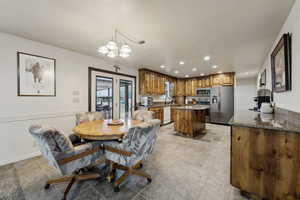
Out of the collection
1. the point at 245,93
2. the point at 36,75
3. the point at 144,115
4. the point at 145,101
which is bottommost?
the point at 144,115

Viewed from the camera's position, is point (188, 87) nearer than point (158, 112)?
No

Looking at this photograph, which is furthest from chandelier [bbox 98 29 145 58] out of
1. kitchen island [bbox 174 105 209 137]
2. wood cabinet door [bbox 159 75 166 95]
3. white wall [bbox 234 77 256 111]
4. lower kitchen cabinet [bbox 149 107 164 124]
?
white wall [bbox 234 77 256 111]

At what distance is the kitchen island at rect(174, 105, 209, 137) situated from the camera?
12.2ft

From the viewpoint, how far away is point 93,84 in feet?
11.5

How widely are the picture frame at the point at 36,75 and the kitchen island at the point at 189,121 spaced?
3511 millimetres

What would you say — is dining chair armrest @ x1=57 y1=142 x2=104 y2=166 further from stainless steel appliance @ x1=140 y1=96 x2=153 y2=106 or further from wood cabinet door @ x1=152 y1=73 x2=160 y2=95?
wood cabinet door @ x1=152 y1=73 x2=160 y2=95

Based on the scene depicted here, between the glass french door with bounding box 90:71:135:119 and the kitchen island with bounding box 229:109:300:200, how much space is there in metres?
3.36

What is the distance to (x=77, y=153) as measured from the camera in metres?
1.46

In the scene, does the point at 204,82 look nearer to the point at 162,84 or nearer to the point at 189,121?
the point at 162,84

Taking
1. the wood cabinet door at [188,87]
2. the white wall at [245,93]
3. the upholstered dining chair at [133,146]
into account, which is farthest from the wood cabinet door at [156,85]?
the white wall at [245,93]

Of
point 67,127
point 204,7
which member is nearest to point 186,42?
point 204,7

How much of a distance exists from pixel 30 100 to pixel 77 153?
2.02 metres

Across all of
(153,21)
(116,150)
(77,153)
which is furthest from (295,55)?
(77,153)

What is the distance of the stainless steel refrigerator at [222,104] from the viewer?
534 cm
